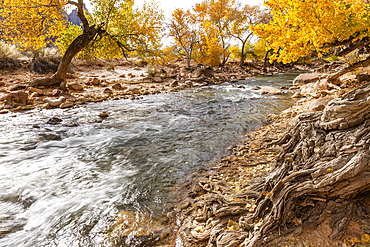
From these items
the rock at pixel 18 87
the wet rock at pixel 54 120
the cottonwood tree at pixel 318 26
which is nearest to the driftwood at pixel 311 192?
the cottonwood tree at pixel 318 26

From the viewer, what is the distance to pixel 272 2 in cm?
487

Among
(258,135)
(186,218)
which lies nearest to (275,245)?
(186,218)

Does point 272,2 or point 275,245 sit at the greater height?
point 272,2

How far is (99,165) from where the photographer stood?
16.6 feet

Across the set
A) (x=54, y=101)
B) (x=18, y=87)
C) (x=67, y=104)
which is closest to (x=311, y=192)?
(x=67, y=104)

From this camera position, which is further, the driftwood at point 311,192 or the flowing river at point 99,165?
the flowing river at point 99,165

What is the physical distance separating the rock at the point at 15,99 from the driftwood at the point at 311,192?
35.8 feet

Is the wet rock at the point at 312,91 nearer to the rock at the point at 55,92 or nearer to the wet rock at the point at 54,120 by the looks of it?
the wet rock at the point at 54,120

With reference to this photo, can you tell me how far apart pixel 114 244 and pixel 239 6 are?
33791 millimetres

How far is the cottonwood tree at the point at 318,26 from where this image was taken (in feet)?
12.1

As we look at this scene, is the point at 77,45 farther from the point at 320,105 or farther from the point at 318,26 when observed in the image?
the point at 320,105

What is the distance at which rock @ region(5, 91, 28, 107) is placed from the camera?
9531 millimetres

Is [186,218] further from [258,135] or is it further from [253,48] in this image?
[253,48]

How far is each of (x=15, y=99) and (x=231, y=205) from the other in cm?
1170
